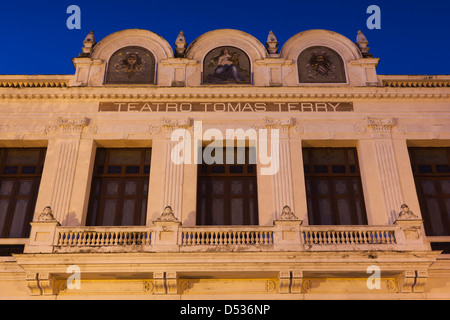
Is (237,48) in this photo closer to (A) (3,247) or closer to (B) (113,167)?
(B) (113,167)

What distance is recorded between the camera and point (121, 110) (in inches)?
589

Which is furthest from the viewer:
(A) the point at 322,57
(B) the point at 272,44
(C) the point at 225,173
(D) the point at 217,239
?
(B) the point at 272,44

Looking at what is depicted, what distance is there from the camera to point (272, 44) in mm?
16312

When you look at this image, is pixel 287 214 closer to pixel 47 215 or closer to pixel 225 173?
pixel 225 173

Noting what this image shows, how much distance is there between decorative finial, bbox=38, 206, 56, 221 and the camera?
12266mm

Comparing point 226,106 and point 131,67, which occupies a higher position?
point 131,67

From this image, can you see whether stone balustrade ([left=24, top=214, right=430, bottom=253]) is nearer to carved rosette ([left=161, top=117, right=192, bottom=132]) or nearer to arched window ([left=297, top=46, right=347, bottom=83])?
carved rosette ([left=161, top=117, right=192, bottom=132])

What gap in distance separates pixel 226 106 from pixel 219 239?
15.9ft

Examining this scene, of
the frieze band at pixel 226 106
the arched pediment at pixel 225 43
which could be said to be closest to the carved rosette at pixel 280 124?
the frieze band at pixel 226 106

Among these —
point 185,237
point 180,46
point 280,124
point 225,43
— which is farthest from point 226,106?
point 185,237

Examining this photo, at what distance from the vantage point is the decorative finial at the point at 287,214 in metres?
12.2

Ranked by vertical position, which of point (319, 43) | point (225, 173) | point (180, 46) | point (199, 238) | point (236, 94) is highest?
point (319, 43)

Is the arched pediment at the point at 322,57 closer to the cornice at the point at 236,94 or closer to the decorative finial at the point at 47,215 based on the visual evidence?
the cornice at the point at 236,94

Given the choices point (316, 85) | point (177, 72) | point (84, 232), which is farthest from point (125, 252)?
point (316, 85)
